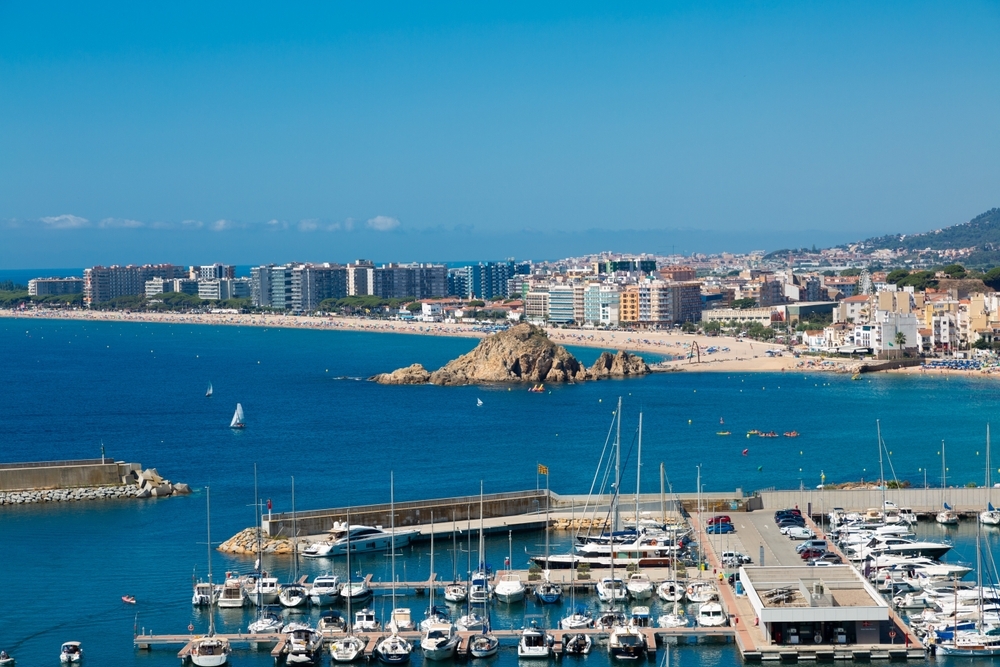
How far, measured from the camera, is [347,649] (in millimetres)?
16422

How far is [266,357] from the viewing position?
6688 cm

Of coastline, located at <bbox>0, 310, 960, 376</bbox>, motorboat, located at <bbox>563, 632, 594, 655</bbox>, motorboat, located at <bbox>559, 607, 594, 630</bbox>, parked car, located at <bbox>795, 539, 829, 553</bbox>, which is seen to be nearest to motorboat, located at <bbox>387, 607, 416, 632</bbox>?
motorboat, located at <bbox>559, 607, 594, 630</bbox>

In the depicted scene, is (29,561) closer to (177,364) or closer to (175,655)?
(175,655)

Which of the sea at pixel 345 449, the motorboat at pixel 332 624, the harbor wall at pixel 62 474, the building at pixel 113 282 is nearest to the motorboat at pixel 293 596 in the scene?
the sea at pixel 345 449

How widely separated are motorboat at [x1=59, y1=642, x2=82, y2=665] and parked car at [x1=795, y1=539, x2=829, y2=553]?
31.2 ft

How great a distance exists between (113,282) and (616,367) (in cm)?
8125

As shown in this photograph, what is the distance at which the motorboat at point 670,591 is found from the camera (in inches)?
720

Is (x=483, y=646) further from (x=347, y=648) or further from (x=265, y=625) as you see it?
(x=265, y=625)

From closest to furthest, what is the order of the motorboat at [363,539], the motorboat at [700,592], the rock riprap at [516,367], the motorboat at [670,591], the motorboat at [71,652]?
the motorboat at [71,652]
the motorboat at [700,592]
the motorboat at [670,591]
the motorboat at [363,539]
the rock riprap at [516,367]

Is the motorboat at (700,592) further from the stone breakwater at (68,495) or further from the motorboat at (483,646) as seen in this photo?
the stone breakwater at (68,495)

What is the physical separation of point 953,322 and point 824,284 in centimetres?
4580

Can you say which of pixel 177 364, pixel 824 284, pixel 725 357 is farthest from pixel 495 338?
pixel 824 284

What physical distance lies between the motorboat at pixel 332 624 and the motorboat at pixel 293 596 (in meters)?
1.07

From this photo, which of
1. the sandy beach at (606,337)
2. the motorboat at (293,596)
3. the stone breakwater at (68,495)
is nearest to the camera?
the motorboat at (293,596)
